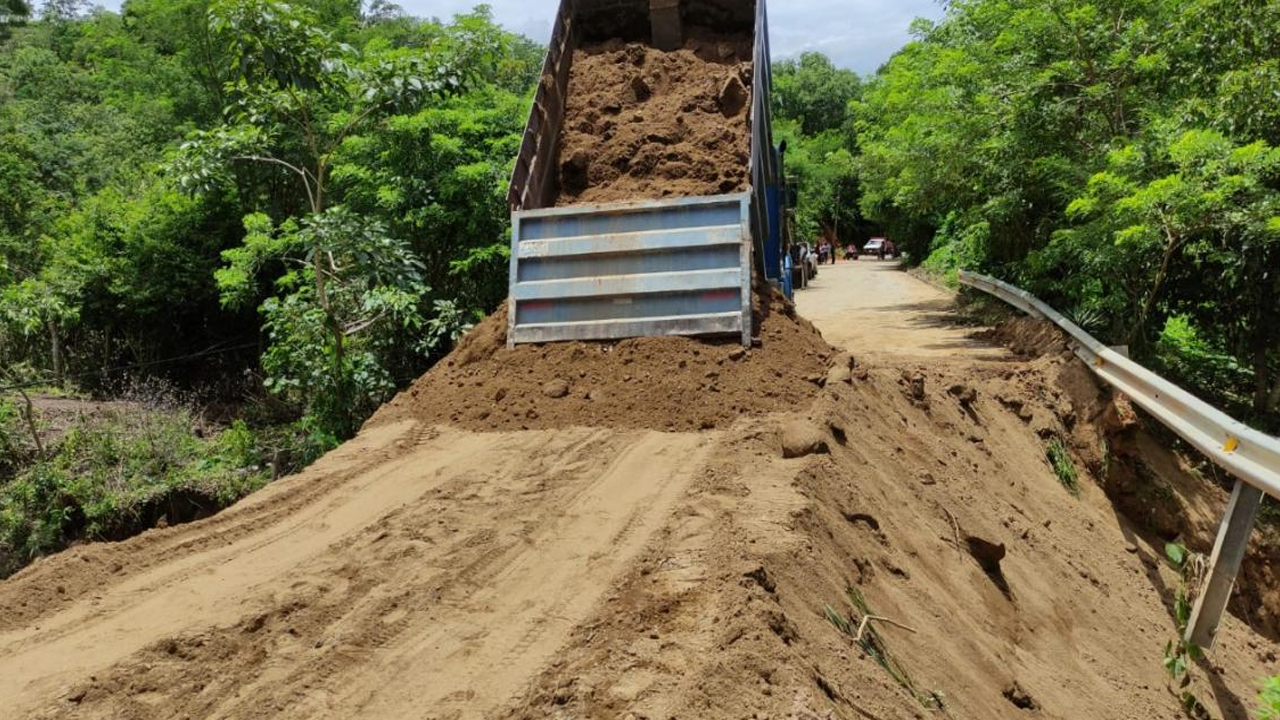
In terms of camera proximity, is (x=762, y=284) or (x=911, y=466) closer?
(x=911, y=466)

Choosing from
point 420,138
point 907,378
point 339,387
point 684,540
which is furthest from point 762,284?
point 420,138

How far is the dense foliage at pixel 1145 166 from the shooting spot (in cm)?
883

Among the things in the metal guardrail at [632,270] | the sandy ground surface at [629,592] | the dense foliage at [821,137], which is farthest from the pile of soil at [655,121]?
the dense foliage at [821,137]

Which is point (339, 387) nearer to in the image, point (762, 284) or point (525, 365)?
point (525, 365)

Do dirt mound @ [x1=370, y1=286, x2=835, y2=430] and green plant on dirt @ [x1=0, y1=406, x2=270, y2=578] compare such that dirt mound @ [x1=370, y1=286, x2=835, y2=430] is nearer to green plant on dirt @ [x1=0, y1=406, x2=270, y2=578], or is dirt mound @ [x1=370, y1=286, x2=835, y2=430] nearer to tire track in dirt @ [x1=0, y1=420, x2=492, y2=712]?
tire track in dirt @ [x1=0, y1=420, x2=492, y2=712]

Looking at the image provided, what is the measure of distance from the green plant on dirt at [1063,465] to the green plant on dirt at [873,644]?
5509 millimetres

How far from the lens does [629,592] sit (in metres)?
3.80

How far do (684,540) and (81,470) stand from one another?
10.4 metres

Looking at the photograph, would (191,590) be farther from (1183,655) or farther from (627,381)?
(1183,655)

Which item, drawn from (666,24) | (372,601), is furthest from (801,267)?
(372,601)

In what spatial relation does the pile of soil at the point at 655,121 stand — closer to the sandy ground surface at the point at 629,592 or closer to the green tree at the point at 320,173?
the sandy ground surface at the point at 629,592

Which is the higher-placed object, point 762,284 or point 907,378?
point 762,284

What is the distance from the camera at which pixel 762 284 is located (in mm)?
7656

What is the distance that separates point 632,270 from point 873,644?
393 centimetres
